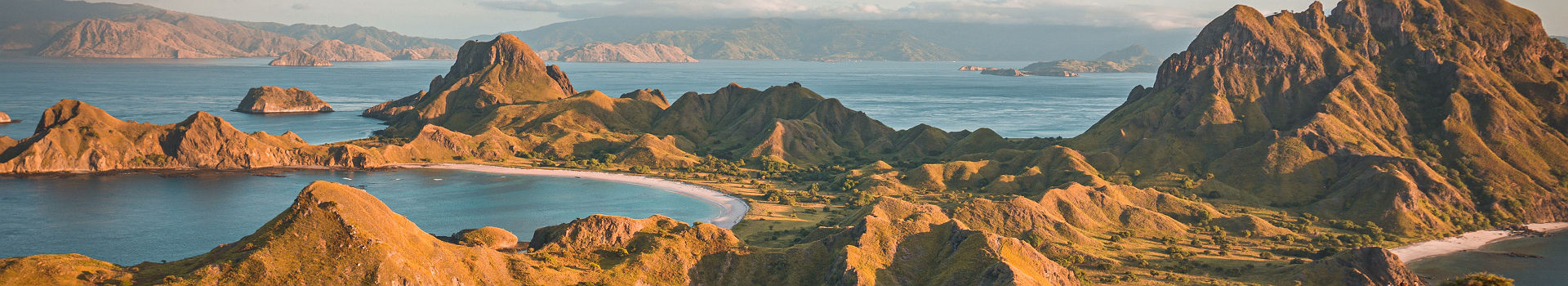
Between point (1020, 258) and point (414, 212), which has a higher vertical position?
point (1020, 258)

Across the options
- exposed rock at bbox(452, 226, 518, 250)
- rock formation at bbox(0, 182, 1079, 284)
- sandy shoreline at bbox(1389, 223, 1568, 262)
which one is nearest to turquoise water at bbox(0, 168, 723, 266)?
exposed rock at bbox(452, 226, 518, 250)

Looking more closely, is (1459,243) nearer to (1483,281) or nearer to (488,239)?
(1483,281)

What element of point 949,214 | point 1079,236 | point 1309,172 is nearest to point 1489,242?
point 1309,172

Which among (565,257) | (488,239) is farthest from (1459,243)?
(488,239)

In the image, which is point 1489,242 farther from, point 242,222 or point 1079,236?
point 242,222

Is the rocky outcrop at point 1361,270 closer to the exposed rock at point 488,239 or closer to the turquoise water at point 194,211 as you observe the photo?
the exposed rock at point 488,239

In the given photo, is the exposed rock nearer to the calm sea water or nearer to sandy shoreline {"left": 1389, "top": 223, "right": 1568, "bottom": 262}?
the calm sea water

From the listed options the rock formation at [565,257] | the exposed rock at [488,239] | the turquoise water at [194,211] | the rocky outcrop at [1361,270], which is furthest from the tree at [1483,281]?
the turquoise water at [194,211]
